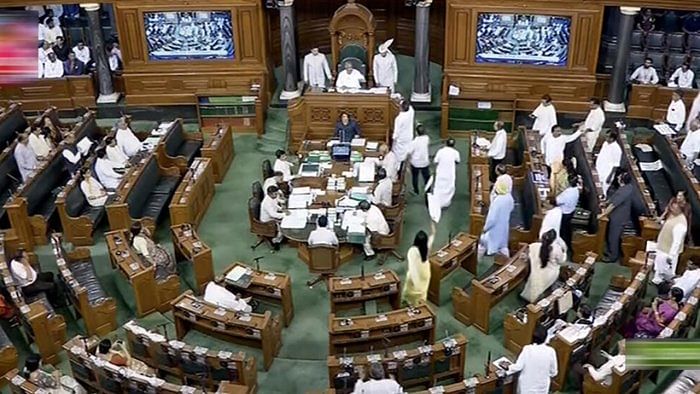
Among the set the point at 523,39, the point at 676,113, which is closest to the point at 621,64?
the point at 676,113

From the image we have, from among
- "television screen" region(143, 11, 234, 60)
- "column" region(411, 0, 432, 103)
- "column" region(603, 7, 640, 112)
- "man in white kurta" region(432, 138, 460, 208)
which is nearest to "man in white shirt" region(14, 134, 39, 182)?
"television screen" region(143, 11, 234, 60)

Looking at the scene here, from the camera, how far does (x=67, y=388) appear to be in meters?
9.30

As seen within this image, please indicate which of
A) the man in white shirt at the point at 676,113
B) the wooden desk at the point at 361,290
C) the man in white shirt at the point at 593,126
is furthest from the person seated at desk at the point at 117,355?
the man in white shirt at the point at 676,113

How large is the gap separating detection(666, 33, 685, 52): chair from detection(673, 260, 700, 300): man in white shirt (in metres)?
8.24

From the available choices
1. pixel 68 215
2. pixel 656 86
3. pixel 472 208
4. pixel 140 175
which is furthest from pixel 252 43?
pixel 656 86

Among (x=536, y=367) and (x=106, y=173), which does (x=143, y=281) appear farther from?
(x=536, y=367)

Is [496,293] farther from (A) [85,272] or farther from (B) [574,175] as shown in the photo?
(A) [85,272]

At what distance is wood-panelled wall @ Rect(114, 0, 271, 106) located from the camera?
1611cm

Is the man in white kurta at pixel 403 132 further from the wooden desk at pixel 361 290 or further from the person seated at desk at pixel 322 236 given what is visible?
the wooden desk at pixel 361 290

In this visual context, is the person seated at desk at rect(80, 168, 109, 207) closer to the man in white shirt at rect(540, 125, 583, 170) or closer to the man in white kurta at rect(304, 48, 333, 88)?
the man in white kurta at rect(304, 48, 333, 88)

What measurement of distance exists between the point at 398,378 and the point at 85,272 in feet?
16.6

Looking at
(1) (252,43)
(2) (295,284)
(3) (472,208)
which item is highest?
(1) (252,43)

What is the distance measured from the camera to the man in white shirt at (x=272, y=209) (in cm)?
1230

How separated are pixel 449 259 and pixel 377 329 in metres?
1.86
